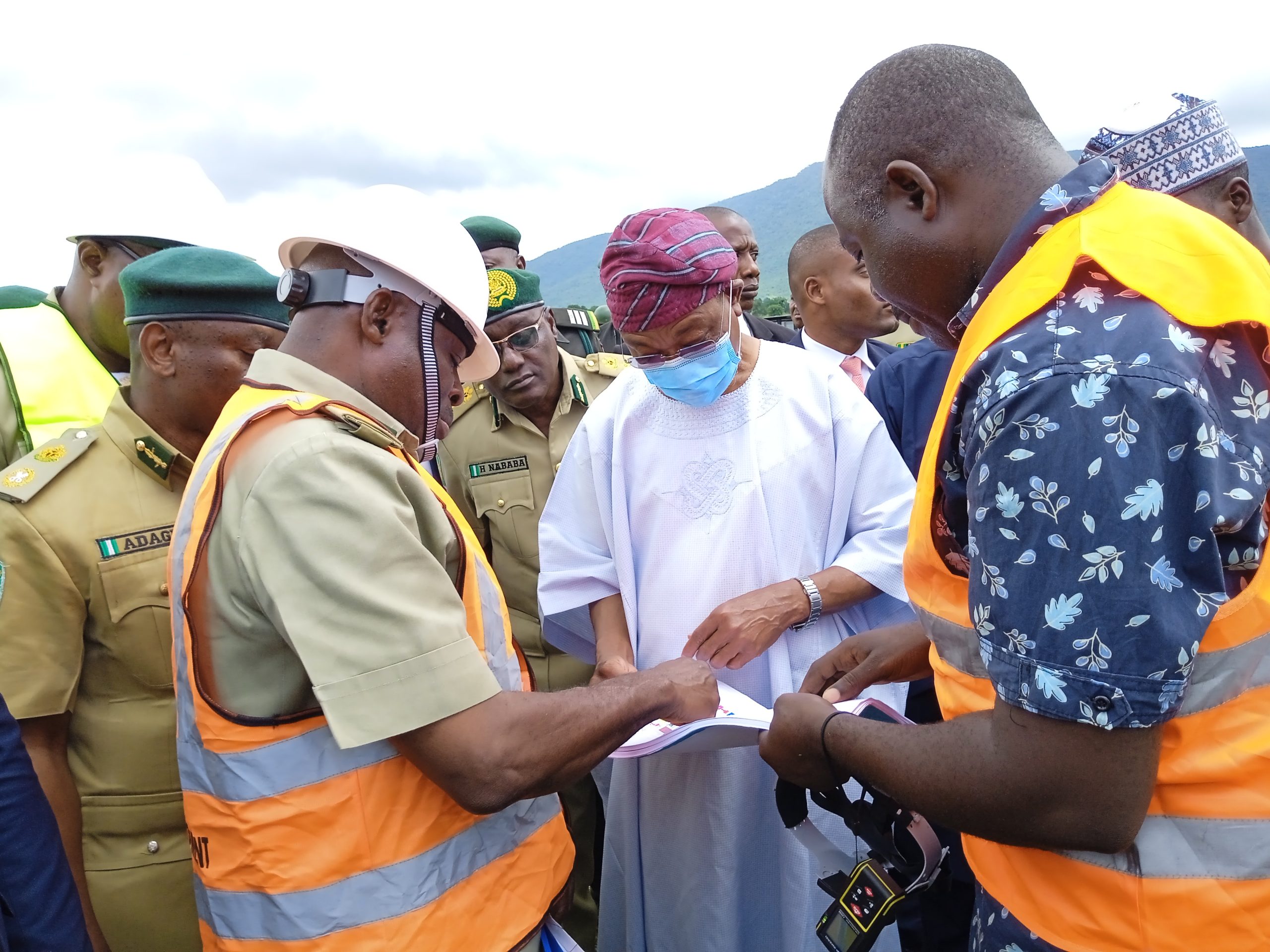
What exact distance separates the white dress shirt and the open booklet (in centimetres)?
346

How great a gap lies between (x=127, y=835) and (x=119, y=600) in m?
0.64

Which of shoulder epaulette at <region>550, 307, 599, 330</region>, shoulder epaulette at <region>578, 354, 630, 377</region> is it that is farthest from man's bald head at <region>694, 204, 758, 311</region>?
shoulder epaulette at <region>578, 354, 630, 377</region>

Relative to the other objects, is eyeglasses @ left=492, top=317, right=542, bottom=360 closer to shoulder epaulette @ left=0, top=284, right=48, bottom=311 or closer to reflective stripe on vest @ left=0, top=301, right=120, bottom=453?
reflective stripe on vest @ left=0, top=301, right=120, bottom=453

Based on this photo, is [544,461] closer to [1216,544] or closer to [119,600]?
[119,600]

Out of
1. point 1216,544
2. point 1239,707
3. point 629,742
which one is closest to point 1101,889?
point 1239,707

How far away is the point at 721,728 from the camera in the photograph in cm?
203

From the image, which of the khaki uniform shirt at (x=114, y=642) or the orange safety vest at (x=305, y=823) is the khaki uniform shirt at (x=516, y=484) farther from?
the orange safety vest at (x=305, y=823)

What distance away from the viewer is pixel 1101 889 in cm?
127

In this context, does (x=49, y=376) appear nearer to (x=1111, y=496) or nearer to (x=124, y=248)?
(x=124, y=248)

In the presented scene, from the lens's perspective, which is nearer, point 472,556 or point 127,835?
point 472,556

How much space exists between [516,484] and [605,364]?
848mm

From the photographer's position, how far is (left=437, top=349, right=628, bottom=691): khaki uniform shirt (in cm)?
370

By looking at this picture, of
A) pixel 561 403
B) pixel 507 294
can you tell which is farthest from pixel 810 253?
pixel 507 294

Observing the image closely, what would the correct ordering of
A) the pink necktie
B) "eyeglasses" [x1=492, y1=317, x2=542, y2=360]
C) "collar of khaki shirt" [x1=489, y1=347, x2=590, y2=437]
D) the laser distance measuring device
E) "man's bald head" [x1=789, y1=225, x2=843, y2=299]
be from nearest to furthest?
the laser distance measuring device, "eyeglasses" [x1=492, y1=317, x2=542, y2=360], "collar of khaki shirt" [x1=489, y1=347, x2=590, y2=437], the pink necktie, "man's bald head" [x1=789, y1=225, x2=843, y2=299]
